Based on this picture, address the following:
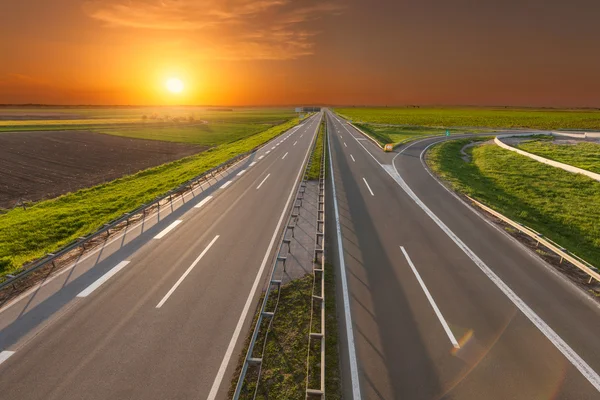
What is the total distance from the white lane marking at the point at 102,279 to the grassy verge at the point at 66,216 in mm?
4196

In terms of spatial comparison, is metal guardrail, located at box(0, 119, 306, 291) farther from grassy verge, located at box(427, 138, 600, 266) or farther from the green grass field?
the green grass field

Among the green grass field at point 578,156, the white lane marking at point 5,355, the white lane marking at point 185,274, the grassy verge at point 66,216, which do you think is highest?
the green grass field at point 578,156

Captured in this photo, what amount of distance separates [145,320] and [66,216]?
13465 millimetres

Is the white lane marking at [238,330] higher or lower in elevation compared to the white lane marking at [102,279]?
lower

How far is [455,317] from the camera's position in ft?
30.3

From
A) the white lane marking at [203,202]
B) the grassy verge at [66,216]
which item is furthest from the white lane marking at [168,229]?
the grassy verge at [66,216]

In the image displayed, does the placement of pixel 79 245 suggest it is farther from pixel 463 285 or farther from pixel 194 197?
pixel 463 285

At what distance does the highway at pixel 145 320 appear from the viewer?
23.4 feet

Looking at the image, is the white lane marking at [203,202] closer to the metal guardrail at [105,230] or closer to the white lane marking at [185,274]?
the metal guardrail at [105,230]

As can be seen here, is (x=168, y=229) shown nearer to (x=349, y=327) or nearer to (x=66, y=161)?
(x=349, y=327)

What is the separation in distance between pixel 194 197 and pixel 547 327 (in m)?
19.9

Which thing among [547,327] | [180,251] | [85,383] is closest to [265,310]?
[85,383]

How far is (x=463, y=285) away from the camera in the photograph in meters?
10.8

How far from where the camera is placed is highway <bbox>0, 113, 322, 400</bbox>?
7133mm
